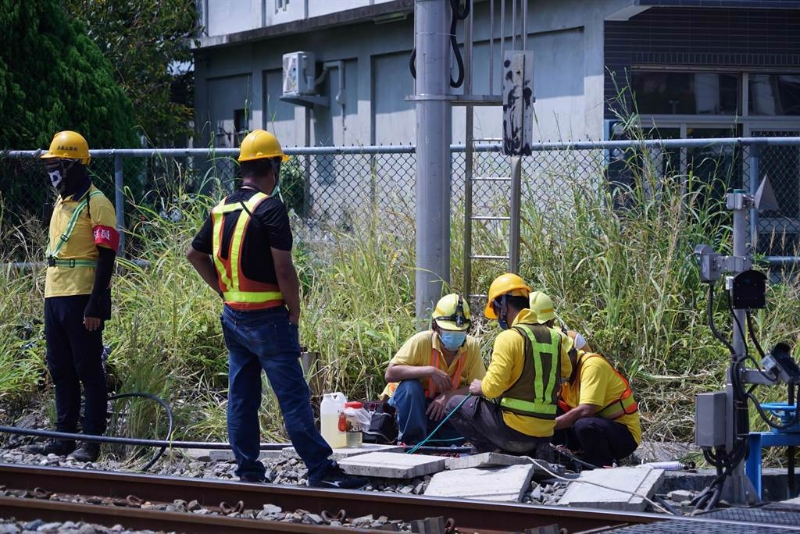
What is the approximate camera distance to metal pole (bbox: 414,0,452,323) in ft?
29.8

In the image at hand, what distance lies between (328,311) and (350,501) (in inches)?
124

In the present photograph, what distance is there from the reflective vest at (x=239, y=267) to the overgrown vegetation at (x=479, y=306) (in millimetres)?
1944

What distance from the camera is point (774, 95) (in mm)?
16141

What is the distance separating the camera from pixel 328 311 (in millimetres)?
9656

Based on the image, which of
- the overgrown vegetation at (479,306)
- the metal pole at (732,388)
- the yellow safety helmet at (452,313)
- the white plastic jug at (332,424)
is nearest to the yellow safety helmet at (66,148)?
the overgrown vegetation at (479,306)

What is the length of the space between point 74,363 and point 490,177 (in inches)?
136

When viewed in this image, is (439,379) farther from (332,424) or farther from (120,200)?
(120,200)

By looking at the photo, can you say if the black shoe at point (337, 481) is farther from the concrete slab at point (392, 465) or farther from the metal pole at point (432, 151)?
the metal pole at point (432, 151)

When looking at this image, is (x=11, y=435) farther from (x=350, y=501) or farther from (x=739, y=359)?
(x=739, y=359)

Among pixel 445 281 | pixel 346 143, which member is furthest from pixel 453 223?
pixel 346 143

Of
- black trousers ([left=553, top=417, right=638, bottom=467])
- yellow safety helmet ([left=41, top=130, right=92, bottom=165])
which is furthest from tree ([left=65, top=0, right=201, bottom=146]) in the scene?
black trousers ([left=553, top=417, right=638, bottom=467])

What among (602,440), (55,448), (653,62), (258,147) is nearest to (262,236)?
(258,147)

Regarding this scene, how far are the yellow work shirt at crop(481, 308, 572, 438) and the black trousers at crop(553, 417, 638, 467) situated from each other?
0.23 metres

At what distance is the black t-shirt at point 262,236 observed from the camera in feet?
22.7
